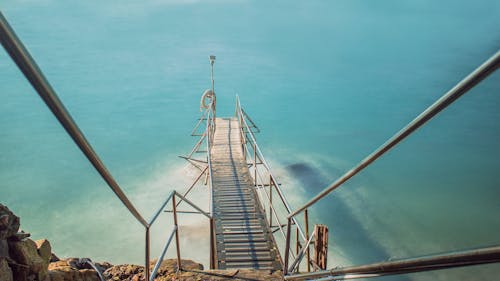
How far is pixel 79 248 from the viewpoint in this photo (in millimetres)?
13539

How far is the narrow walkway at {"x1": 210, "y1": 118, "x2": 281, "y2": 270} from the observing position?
4.86 meters

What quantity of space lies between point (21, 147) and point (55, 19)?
136ft

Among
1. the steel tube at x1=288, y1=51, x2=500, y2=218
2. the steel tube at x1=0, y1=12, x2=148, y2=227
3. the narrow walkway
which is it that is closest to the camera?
the steel tube at x1=0, y1=12, x2=148, y2=227

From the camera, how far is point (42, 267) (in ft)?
7.85

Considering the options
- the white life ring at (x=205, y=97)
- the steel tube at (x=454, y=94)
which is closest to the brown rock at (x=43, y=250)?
the steel tube at (x=454, y=94)

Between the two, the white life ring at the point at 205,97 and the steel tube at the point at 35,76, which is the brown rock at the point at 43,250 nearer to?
the steel tube at the point at 35,76

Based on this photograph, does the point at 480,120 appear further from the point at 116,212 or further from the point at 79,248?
the point at 79,248

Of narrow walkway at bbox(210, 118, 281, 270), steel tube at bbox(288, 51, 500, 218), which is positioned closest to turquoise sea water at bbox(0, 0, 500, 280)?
steel tube at bbox(288, 51, 500, 218)

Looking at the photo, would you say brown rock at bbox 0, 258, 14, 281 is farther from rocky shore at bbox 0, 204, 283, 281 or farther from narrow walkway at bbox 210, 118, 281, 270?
narrow walkway at bbox 210, 118, 281, 270

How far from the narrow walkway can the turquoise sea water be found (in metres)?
3.14

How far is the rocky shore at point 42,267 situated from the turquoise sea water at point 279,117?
207cm

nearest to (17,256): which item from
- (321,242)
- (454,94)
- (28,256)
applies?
(28,256)

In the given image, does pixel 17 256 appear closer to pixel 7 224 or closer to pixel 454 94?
pixel 7 224

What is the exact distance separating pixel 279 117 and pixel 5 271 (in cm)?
2658
